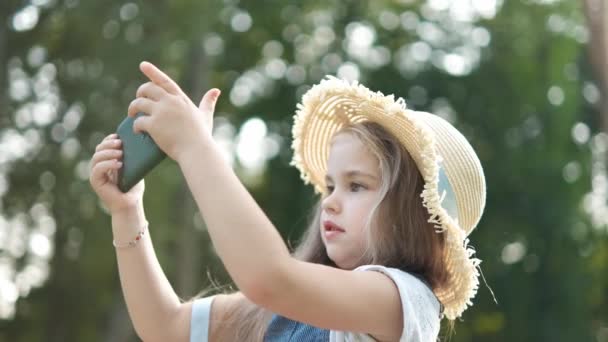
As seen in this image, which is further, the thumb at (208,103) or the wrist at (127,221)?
the wrist at (127,221)

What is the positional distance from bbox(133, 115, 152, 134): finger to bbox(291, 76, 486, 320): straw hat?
0.58 m

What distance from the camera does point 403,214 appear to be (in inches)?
91.4

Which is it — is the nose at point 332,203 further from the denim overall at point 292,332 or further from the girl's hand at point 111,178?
the girl's hand at point 111,178

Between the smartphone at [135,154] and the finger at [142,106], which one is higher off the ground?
the finger at [142,106]

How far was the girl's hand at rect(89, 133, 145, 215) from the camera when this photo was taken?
2088 millimetres

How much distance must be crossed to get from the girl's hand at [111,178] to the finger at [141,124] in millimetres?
98

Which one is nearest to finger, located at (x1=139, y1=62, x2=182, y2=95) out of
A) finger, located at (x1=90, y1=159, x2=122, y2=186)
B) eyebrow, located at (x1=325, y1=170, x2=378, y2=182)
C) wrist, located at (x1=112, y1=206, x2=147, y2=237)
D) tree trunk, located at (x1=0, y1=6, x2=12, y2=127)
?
finger, located at (x1=90, y1=159, x2=122, y2=186)

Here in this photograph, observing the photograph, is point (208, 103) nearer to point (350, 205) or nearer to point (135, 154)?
point (135, 154)

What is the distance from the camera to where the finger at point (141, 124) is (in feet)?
6.37

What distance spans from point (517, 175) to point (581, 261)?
141cm

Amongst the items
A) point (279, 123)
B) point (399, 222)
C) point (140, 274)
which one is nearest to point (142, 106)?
point (140, 274)

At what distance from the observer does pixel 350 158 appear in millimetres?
2348

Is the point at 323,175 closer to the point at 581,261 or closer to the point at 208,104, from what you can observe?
the point at 208,104

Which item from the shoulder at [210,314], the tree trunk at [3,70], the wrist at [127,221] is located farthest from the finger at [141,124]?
the tree trunk at [3,70]
